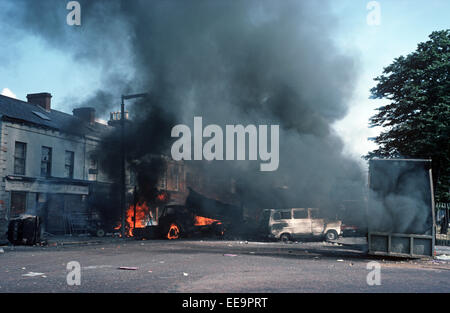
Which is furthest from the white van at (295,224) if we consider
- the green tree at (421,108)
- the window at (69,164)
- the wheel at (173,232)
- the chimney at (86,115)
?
the chimney at (86,115)

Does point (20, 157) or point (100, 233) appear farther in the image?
point (100, 233)

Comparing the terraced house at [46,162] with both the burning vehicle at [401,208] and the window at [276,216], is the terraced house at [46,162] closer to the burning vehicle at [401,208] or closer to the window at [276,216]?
the window at [276,216]

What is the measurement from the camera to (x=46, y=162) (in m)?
26.2

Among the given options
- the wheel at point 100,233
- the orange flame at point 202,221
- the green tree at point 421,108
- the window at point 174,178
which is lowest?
the wheel at point 100,233

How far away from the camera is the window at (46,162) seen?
25922 millimetres

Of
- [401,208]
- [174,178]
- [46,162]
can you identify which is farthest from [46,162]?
[401,208]

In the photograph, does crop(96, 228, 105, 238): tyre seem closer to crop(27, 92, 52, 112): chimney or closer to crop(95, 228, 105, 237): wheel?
crop(95, 228, 105, 237): wheel

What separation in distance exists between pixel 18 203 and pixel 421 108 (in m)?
22.1

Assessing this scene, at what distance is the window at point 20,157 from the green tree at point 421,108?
19.9 m

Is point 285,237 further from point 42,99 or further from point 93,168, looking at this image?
point 42,99

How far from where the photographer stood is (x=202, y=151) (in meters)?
26.4
